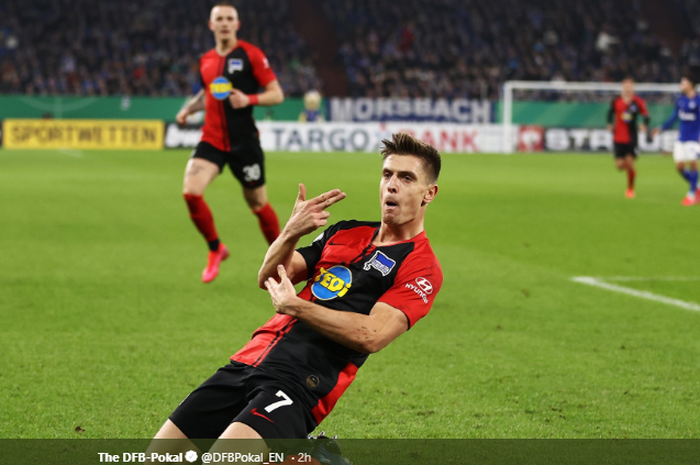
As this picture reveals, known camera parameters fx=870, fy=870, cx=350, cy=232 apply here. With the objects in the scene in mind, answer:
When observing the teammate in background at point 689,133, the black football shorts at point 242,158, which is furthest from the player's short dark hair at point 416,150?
the teammate in background at point 689,133

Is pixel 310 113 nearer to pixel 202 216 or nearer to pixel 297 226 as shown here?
pixel 202 216

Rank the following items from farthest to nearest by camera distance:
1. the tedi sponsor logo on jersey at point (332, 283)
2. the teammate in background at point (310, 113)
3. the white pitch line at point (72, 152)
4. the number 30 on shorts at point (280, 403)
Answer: the teammate in background at point (310, 113), the white pitch line at point (72, 152), the tedi sponsor logo on jersey at point (332, 283), the number 30 on shorts at point (280, 403)

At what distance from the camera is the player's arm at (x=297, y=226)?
3268 mm

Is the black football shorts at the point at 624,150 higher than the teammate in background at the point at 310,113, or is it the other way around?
the black football shorts at the point at 624,150

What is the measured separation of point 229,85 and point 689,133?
35.7 feet

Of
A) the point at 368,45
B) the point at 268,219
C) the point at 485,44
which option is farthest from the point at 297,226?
the point at 485,44

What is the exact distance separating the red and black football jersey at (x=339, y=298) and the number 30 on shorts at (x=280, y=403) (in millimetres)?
59

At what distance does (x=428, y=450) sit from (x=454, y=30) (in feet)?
137

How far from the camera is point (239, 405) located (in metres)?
3.21

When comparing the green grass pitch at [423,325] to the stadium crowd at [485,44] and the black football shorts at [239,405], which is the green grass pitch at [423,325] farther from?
the stadium crowd at [485,44]

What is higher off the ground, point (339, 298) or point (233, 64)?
point (233, 64)

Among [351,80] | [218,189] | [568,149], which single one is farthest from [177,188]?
[351,80]

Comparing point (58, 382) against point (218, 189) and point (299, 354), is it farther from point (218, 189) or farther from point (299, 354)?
point (218, 189)

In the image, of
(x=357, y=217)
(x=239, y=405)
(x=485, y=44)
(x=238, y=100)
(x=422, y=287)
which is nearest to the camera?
(x=239, y=405)
